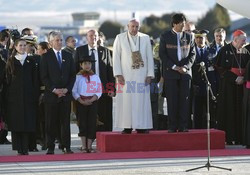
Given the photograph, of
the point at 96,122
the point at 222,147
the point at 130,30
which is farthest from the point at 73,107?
the point at 222,147

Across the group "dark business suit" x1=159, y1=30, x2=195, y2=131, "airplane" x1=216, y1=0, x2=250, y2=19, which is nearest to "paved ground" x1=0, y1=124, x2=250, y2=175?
"dark business suit" x1=159, y1=30, x2=195, y2=131

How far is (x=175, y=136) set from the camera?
46.7 feet

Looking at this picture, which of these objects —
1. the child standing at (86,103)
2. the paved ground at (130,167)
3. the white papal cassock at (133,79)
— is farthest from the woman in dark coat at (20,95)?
the white papal cassock at (133,79)

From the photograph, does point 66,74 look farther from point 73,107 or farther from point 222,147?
point 222,147

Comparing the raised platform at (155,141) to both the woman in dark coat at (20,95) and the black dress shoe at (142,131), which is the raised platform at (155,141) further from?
the woman in dark coat at (20,95)

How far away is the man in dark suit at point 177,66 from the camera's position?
14297 millimetres

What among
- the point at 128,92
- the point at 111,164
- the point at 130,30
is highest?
the point at 130,30

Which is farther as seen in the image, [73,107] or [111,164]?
[73,107]

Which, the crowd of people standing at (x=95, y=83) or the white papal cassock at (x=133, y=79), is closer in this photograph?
the crowd of people standing at (x=95, y=83)

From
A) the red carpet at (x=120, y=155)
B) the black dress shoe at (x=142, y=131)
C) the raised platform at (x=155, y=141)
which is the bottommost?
the red carpet at (x=120, y=155)

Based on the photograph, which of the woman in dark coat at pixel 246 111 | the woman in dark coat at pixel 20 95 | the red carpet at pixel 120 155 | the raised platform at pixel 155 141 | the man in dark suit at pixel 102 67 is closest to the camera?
the red carpet at pixel 120 155

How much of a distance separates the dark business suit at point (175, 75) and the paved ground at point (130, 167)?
4.48ft

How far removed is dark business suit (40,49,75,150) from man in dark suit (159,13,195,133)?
1504mm

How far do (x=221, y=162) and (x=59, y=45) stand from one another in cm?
317
